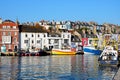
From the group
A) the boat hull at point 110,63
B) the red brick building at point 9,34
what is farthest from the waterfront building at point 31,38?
the boat hull at point 110,63

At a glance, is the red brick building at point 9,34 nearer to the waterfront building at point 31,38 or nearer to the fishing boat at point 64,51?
the waterfront building at point 31,38

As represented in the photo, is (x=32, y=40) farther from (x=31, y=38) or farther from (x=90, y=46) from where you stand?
(x=90, y=46)

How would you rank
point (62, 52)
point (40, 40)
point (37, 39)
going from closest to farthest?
point (62, 52) → point (37, 39) → point (40, 40)

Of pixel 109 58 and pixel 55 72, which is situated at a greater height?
pixel 109 58

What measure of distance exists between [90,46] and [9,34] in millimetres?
34068

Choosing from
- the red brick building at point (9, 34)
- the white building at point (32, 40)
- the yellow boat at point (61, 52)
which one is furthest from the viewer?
the white building at point (32, 40)

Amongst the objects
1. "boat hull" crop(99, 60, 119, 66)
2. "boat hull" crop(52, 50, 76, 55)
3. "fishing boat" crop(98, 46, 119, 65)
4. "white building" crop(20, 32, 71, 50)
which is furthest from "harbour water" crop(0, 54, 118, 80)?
"white building" crop(20, 32, 71, 50)

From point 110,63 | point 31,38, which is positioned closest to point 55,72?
point 110,63

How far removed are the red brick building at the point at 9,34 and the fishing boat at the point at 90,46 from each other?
27.8 meters

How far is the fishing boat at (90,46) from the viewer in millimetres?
146438

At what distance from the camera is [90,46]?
503 feet

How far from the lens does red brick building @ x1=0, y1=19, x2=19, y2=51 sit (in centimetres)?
13648

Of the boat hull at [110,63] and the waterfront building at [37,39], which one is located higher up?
the waterfront building at [37,39]

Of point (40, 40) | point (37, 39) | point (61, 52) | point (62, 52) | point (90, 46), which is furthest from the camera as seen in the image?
point (90, 46)
